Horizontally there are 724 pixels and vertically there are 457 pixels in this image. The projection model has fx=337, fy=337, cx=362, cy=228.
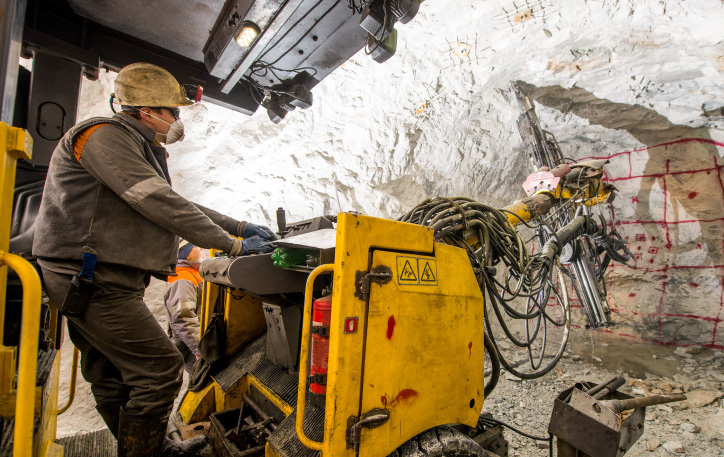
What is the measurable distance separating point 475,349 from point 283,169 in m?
6.01

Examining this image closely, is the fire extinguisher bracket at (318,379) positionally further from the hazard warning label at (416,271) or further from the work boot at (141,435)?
the work boot at (141,435)

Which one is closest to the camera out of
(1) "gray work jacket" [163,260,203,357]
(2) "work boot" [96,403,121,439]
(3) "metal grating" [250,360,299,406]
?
(2) "work boot" [96,403,121,439]

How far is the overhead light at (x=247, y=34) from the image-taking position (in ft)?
8.65

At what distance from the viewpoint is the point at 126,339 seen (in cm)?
162

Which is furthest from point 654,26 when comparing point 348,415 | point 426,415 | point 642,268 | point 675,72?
point 348,415

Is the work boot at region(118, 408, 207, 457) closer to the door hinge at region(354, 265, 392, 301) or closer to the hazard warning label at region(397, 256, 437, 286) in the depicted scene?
the door hinge at region(354, 265, 392, 301)

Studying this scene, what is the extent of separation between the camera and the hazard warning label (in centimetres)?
141

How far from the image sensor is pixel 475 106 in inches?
225

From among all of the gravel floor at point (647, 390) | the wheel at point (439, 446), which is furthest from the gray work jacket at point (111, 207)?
the gravel floor at point (647, 390)

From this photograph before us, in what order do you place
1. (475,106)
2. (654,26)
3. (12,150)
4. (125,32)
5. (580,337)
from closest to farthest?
(12,150), (125,32), (654,26), (580,337), (475,106)

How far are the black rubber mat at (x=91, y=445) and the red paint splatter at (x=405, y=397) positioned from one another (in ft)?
5.80

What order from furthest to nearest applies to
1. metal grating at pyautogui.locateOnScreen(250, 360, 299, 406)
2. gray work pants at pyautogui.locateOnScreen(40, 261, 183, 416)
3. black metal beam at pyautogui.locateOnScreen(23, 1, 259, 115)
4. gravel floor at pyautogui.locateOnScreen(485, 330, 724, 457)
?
1. gravel floor at pyautogui.locateOnScreen(485, 330, 724, 457)
2. black metal beam at pyautogui.locateOnScreen(23, 1, 259, 115)
3. metal grating at pyautogui.locateOnScreen(250, 360, 299, 406)
4. gray work pants at pyautogui.locateOnScreen(40, 261, 183, 416)

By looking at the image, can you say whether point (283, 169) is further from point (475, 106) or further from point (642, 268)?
point (642, 268)

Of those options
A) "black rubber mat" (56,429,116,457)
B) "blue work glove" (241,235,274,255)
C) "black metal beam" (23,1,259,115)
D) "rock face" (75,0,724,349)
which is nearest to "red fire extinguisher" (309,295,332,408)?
"blue work glove" (241,235,274,255)
